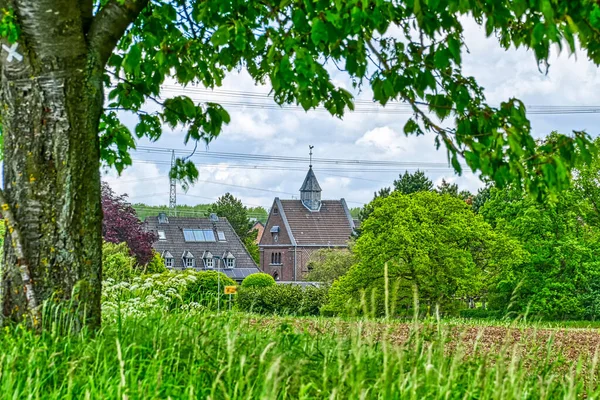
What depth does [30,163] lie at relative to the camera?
5.47 m

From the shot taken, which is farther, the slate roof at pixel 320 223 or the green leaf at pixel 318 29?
the slate roof at pixel 320 223

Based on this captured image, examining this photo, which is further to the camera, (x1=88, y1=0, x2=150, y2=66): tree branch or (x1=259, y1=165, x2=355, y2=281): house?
(x1=259, y1=165, x2=355, y2=281): house

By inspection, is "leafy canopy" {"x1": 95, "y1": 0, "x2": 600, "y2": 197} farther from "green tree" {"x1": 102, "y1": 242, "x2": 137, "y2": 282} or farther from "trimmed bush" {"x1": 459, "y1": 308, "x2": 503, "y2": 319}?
"trimmed bush" {"x1": 459, "y1": 308, "x2": 503, "y2": 319}

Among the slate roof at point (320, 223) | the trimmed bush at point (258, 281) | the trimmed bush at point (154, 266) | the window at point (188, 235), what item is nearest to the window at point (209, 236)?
the window at point (188, 235)

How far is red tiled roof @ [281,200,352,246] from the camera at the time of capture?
72.3m

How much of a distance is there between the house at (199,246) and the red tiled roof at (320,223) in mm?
10315

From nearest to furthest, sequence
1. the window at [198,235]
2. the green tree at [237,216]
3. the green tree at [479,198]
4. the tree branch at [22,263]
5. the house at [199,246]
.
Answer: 1. the tree branch at [22,263]
2. the green tree at [479,198]
3. the house at [199,246]
4. the window at [198,235]
5. the green tree at [237,216]

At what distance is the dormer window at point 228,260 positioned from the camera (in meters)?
62.4

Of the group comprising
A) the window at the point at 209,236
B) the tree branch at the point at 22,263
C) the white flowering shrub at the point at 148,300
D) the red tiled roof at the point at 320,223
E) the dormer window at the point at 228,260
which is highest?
the red tiled roof at the point at 320,223

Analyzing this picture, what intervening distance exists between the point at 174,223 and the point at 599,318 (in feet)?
131

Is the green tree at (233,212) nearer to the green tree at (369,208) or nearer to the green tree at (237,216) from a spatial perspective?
the green tree at (237,216)

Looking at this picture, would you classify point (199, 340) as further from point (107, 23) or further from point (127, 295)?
point (127, 295)

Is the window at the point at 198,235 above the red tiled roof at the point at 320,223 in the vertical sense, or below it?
below

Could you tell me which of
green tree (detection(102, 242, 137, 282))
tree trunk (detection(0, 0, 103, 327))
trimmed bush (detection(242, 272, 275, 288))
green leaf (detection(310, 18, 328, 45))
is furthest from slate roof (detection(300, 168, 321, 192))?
green leaf (detection(310, 18, 328, 45))
